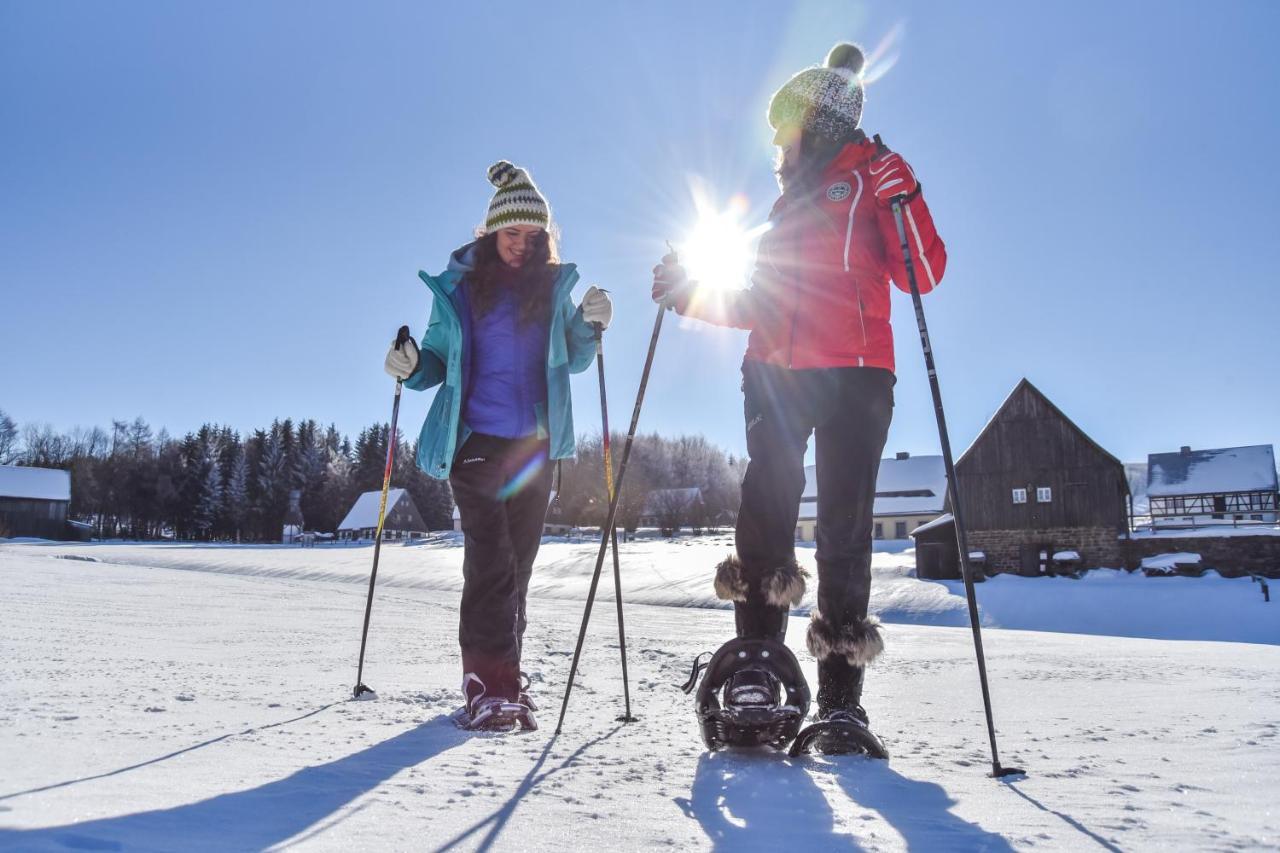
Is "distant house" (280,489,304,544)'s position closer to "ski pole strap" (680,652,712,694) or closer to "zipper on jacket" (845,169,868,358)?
"ski pole strap" (680,652,712,694)

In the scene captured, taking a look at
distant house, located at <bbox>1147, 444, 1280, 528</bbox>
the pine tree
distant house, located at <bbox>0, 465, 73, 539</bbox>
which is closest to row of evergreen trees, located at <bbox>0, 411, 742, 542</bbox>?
the pine tree

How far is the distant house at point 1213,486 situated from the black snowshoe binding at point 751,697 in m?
48.2

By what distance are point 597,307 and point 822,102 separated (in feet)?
4.16

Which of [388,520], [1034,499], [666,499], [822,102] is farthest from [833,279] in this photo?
[388,520]

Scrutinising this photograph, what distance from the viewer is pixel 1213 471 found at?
44.7 meters

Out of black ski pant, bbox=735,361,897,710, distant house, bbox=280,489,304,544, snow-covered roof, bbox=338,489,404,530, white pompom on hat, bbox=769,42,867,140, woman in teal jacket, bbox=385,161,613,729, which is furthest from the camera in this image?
distant house, bbox=280,489,304,544

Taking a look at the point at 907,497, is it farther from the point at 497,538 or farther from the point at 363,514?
the point at 497,538

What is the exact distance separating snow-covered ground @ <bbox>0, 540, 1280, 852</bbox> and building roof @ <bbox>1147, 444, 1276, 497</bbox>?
49.7 m

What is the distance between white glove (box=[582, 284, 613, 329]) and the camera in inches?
134

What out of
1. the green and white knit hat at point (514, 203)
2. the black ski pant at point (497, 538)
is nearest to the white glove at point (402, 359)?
the black ski pant at point (497, 538)

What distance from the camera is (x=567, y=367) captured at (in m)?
3.56

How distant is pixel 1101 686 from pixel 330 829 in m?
3.80

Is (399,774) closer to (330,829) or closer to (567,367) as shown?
(330,829)

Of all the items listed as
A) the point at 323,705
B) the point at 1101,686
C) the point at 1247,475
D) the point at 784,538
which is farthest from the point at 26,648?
the point at 1247,475
